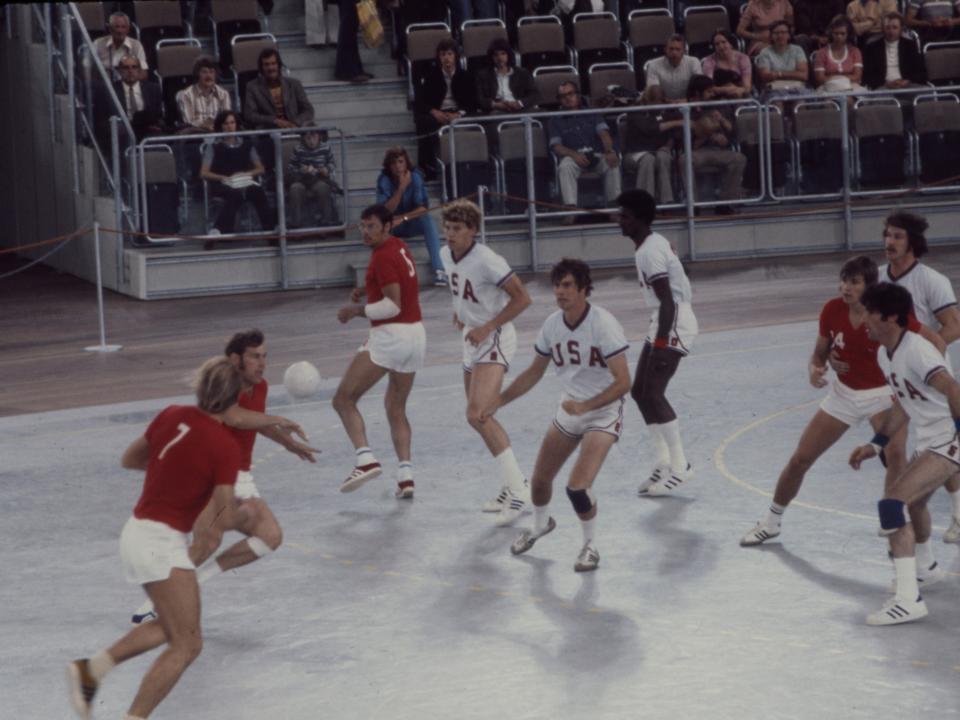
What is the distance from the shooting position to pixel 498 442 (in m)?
11.6

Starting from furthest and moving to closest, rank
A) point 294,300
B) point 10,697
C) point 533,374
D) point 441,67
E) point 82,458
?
1. point 441,67
2. point 294,300
3. point 82,458
4. point 533,374
5. point 10,697

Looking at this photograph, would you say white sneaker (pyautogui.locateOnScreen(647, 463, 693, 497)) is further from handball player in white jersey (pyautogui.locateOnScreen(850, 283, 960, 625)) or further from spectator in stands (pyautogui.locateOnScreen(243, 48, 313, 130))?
spectator in stands (pyautogui.locateOnScreen(243, 48, 313, 130))

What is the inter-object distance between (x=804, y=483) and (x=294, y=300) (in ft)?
32.6

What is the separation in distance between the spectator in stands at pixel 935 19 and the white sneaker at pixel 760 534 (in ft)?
50.6

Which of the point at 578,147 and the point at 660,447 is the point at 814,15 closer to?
the point at 578,147

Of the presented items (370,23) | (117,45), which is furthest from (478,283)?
(370,23)

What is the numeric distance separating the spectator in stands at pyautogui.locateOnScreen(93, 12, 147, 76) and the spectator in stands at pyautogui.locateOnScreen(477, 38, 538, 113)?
14.4ft

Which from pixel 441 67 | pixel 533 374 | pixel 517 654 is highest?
pixel 441 67

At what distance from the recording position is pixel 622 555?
10602 millimetres

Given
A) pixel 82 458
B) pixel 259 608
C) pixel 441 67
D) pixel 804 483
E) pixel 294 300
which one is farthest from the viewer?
A: pixel 441 67

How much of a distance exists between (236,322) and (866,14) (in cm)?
1040

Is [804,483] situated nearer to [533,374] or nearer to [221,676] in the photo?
[533,374]

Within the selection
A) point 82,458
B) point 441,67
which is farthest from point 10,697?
point 441,67

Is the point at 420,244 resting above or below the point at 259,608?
above
